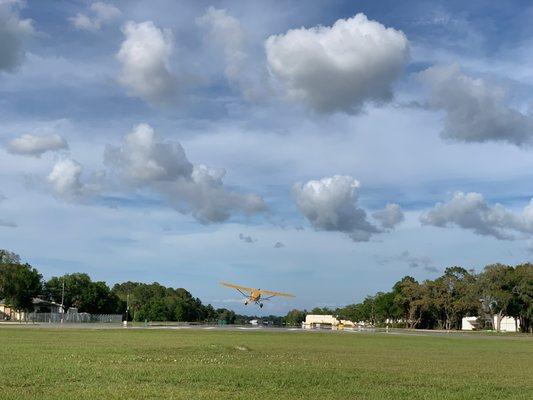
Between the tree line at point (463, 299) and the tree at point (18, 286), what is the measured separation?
247 ft

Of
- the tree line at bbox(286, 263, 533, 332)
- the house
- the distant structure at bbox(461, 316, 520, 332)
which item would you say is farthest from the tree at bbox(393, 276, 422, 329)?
the house

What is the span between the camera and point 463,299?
415 ft

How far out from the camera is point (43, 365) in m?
21.4

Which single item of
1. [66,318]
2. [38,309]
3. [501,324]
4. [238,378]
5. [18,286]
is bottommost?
[66,318]

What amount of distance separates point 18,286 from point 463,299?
3261 inches

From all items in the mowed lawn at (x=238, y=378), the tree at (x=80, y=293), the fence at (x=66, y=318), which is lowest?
the fence at (x=66, y=318)

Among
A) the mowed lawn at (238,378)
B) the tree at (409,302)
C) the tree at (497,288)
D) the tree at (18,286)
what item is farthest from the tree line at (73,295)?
the mowed lawn at (238,378)

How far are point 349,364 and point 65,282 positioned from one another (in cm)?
13405

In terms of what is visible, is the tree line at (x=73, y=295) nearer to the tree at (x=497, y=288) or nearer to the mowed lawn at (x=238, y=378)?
the tree at (x=497, y=288)

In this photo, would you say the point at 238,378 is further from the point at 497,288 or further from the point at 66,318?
the point at 497,288

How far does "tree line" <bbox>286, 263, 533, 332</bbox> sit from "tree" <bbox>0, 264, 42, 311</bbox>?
75.2 meters

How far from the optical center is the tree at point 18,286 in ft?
409

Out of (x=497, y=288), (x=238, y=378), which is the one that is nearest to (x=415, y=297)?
(x=497, y=288)

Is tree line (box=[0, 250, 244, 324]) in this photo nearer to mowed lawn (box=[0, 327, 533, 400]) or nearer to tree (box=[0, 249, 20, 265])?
tree (box=[0, 249, 20, 265])
